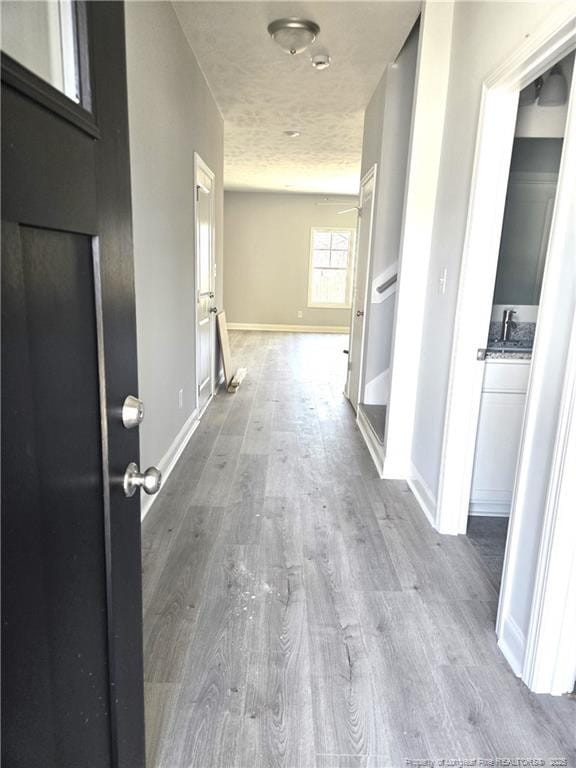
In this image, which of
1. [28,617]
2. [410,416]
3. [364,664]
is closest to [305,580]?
[364,664]

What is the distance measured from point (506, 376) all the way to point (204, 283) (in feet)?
9.16

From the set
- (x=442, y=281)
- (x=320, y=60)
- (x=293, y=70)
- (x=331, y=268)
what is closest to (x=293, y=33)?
(x=320, y=60)

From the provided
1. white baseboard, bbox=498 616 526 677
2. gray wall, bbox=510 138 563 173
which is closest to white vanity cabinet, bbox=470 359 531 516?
A: white baseboard, bbox=498 616 526 677

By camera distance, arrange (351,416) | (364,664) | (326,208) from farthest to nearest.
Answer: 1. (326,208)
2. (351,416)
3. (364,664)

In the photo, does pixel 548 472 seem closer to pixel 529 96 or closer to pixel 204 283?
pixel 529 96

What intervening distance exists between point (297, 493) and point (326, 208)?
8317 millimetres

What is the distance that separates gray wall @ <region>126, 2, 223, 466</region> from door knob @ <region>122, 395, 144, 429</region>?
5.28 feet

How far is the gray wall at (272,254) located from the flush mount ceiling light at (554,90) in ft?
25.6

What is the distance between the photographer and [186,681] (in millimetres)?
1595

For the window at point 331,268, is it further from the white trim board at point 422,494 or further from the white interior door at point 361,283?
the white trim board at point 422,494

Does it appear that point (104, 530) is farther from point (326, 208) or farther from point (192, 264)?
point (326, 208)

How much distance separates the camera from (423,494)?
9.39 feet

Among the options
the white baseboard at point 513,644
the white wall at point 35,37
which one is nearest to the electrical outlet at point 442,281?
the white baseboard at point 513,644

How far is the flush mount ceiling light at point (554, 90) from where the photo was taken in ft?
8.10
